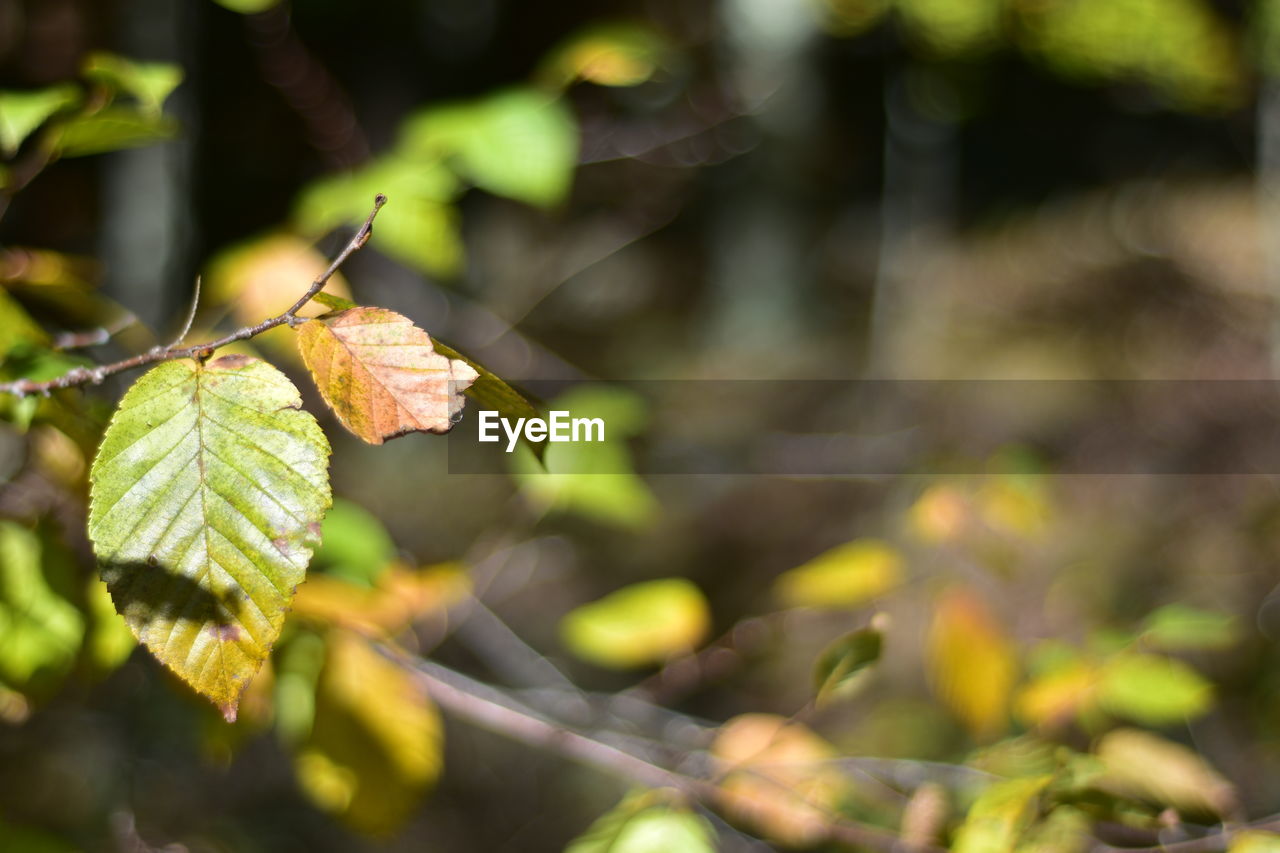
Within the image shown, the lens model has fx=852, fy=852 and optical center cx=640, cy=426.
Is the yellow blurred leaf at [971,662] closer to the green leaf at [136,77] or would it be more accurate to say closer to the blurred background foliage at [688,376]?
the blurred background foliage at [688,376]

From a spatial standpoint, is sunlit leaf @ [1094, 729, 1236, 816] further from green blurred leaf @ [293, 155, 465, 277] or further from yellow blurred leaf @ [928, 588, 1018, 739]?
green blurred leaf @ [293, 155, 465, 277]

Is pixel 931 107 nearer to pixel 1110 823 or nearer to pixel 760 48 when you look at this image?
pixel 760 48

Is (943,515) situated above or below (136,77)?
below

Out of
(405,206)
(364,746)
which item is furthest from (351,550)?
(405,206)

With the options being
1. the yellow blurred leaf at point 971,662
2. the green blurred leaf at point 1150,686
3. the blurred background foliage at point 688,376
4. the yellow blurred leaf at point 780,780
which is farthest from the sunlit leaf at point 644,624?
the green blurred leaf at point 1150,686

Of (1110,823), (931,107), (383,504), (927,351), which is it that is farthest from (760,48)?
Result: (1110,823)

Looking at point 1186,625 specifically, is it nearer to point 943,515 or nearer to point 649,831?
point 943,515
